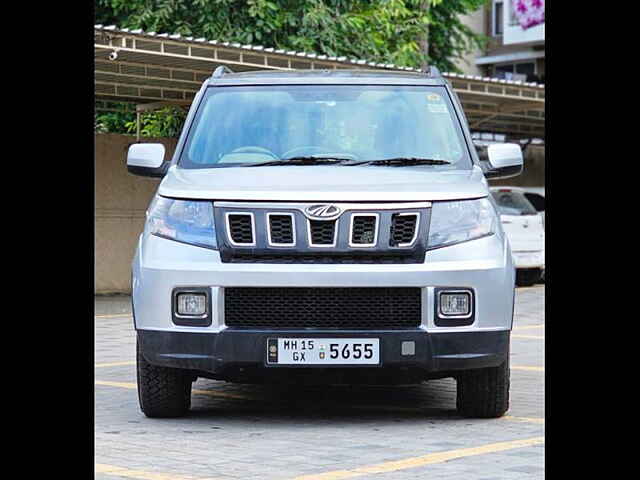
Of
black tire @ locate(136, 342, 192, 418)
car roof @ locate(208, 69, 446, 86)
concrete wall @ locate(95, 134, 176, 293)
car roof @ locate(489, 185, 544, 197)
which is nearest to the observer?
black tire @ locate(136, 342, 192, 418)

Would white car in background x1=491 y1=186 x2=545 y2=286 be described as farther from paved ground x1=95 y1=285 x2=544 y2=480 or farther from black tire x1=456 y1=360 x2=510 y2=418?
black tire x1=456 y1=360 x2=510 y2=418

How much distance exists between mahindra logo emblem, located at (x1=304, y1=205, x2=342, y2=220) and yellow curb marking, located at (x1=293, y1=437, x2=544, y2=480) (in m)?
1.39

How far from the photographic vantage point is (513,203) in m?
23.8

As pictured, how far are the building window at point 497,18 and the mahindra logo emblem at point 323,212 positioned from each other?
46.4 meters

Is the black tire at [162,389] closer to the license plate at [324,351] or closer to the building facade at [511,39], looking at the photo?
the license plate at [324,351]

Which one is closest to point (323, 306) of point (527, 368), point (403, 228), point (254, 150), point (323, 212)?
point (323, 212)

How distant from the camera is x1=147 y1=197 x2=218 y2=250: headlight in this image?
286 inches

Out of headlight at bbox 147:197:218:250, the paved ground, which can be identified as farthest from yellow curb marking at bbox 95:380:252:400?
headlight at bbox 147:197:218:250

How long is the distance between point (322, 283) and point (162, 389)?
1212 mm

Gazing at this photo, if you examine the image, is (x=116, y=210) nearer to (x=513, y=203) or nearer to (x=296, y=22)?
(x=513, y=203)
